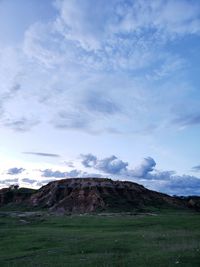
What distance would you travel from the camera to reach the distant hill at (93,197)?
403ft

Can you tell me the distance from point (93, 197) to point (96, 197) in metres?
1.19

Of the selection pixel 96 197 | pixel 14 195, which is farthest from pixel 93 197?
pixel 14 195

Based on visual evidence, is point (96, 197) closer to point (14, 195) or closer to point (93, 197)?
point (93, 197)

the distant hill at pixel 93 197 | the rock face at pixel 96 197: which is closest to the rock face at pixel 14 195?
the distant hill at pixel 93 197

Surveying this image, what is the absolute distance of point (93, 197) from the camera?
416 ft

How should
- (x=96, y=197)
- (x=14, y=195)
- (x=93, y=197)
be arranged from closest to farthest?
1. (x=96, y=197)
2. (x=93, y=197)
3. (x=14, y=195)

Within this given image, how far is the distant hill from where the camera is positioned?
12288cm

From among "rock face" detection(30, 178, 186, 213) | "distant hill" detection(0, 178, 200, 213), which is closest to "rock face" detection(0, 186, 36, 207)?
"distant hill" detection(0, 178, 200, 213)

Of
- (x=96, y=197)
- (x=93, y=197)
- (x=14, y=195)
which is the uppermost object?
(x=14, y=195)

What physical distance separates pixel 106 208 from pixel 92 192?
14467 mm

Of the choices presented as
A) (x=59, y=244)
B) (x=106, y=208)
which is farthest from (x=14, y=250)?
(x=106, y=208)

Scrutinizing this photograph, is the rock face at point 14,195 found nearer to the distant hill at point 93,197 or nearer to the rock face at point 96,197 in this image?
the distant hill at point 93,197

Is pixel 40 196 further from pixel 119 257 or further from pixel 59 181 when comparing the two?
pixel 119 257

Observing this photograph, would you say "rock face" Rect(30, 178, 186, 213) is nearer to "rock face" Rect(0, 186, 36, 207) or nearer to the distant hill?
the distant hill
